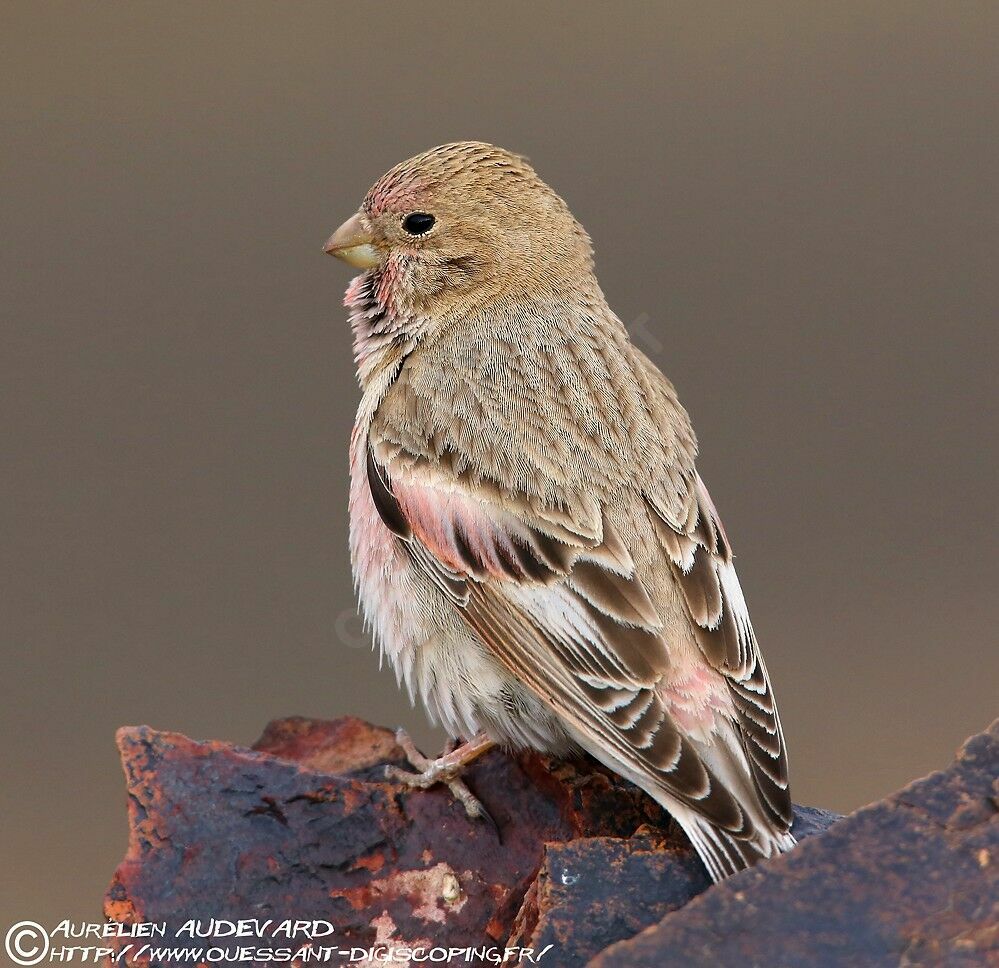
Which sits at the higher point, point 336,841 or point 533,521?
point 533,521

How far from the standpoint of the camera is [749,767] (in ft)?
12.7

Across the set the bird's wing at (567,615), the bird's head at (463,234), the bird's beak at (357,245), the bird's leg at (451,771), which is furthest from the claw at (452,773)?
the bird's beak at (357,245)

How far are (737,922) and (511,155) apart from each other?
10.2ft

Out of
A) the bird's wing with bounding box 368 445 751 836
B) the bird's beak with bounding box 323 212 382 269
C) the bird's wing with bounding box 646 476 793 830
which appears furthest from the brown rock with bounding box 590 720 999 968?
the bird's beak with bounding box 323 212 382 269

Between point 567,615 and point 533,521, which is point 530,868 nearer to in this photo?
point 567,615

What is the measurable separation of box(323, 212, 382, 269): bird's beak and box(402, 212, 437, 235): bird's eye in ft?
0.51

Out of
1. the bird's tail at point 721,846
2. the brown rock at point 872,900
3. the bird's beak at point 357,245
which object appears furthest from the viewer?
the bird's beak at point 357,245

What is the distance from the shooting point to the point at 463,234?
497 centimetres

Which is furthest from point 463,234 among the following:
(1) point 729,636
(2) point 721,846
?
(2) point 721,846

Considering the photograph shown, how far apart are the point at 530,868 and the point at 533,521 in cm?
105

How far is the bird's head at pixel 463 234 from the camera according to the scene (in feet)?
16.3

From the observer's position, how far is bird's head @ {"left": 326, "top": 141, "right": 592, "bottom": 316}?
16.3 feet

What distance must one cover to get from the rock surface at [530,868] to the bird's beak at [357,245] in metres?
1.85

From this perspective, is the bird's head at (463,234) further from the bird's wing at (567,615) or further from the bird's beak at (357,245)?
the bird's wing at (567,615)
